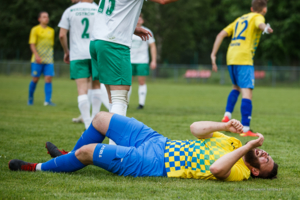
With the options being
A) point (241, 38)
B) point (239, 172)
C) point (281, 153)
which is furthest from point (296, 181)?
point (241, 38)


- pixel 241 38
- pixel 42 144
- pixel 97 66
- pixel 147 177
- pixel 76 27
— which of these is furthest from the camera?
pixel 241 38

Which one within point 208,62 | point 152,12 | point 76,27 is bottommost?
point 208,62

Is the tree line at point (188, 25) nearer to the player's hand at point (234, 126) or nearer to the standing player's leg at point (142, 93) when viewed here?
the standing player's leg at point (142, 93)

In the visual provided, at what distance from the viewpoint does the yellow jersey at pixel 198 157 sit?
124 inches

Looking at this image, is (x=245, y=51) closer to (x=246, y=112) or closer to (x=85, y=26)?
(x=246, y=112)

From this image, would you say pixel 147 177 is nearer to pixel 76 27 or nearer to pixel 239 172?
pixel 239 172

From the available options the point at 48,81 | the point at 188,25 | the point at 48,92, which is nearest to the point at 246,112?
the point at 48,92

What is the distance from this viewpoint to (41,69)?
1084cm

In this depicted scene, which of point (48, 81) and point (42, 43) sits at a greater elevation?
point (42, 43)

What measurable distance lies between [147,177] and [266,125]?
4.53 m

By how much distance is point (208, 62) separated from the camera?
38.8 meters

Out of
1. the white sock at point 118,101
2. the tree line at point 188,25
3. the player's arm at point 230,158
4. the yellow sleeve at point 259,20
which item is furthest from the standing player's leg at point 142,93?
the tree line at point 188,25

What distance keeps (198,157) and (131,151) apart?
0.58 m

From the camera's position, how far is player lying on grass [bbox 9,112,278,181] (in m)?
3.09
